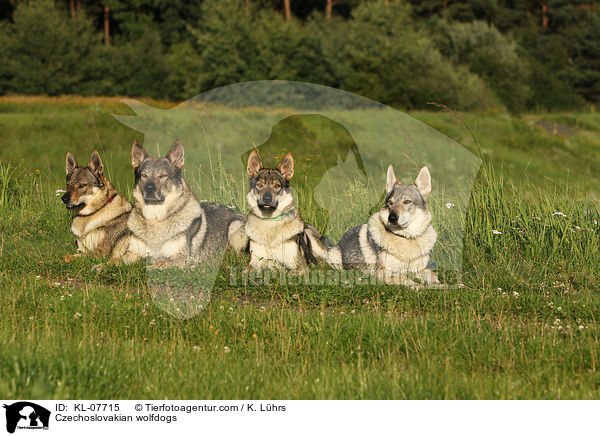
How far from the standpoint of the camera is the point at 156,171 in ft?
26.5

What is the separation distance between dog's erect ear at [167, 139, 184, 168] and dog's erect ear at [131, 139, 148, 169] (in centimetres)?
33

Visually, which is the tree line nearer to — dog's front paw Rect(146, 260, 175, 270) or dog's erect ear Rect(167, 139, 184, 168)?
dog's front paw Rect(146, 260, 175, 270)

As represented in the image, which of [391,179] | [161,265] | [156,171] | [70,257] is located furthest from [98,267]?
[391,179]

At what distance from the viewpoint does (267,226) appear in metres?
8.27

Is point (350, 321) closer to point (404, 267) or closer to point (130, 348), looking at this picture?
point (404, 267)

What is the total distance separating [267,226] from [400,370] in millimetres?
3143

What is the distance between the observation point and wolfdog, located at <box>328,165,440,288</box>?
7.53m

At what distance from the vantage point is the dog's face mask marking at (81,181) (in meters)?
8.98

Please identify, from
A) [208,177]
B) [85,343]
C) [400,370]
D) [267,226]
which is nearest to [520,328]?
[400,370]

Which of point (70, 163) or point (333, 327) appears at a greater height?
point (70, 163)
